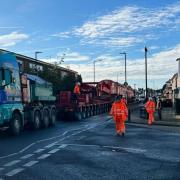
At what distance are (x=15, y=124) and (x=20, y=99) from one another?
142 cm

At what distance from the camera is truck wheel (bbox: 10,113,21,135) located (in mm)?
19969

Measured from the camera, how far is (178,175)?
9367mm

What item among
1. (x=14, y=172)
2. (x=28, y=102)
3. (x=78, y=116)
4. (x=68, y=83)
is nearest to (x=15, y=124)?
(x=28, y=102)

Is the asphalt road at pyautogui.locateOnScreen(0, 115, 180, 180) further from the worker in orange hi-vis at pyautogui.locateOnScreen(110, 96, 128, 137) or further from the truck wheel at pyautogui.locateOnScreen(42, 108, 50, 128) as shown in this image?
the truck wheel at pyautogui.locateOnScreen(42, 108, 50, 128)

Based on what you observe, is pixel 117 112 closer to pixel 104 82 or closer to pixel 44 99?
pixel 44 99

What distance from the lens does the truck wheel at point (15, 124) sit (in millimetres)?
19969

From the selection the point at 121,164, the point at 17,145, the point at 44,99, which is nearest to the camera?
the point at 121,164

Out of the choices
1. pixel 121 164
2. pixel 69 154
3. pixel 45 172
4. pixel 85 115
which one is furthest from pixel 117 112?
pixel 85 115

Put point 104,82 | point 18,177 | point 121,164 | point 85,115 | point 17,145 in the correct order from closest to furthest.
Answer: point 18,177
point 121,164
point 17,145
point 85,115
point 104,82

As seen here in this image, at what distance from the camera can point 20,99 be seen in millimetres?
21203

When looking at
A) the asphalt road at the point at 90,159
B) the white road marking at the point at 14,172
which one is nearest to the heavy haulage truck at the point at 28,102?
the asphalt road at the point at 90,159

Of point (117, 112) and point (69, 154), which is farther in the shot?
point (117, 112)

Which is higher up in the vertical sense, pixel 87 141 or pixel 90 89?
pixel 90 89

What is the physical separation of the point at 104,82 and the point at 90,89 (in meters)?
5.66
